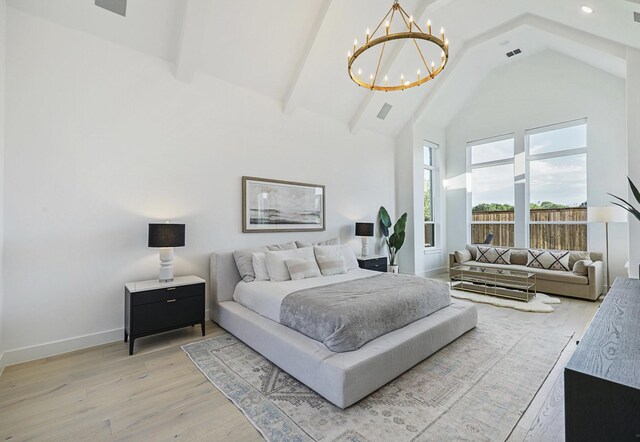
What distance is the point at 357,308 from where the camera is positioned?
7.91ft

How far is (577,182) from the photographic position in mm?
5461

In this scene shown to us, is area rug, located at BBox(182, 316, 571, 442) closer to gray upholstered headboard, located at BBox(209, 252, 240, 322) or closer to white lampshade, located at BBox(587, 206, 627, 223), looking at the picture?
gray upholstered headboard, located at BBox(209, 252, 240, 322)

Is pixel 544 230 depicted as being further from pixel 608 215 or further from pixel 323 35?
pixel 323 35

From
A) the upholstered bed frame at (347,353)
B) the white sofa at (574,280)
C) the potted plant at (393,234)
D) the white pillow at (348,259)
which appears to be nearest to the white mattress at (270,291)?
the upholstered bed frame at (347,353)

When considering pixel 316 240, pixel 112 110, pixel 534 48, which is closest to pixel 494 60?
pixel 534 48

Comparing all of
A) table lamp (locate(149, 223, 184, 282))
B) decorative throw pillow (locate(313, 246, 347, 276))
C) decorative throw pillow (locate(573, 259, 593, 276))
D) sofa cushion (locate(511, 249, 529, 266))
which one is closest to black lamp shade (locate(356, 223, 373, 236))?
decorative throw pillow (locate(313, 246, 347, 276))

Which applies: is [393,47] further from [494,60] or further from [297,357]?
[297,357]

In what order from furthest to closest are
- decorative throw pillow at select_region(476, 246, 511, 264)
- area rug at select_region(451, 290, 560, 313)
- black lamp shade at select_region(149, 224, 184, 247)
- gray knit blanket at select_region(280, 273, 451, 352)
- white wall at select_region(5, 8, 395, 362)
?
1. decorative throw pillow at select_region(476, 246, 511, 264)
2. area rug at select_region(451, 290, 560, 313)
3. black lamp shade at select_region(149, 224, 184, 247)
4. white wall at select_region(5, 8, 395, 362)
5. gray knit blanket at select_region(280, 273, 451, 352)

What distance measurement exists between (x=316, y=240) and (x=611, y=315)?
12.9ft

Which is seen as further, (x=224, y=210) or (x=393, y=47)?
(x=393, y=47)

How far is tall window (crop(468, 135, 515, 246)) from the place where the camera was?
6355 millimetres

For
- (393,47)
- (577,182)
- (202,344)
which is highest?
(393,47)

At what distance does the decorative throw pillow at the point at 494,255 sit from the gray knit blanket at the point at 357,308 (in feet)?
10.6

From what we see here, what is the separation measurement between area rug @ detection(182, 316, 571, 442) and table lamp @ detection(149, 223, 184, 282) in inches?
32.9
